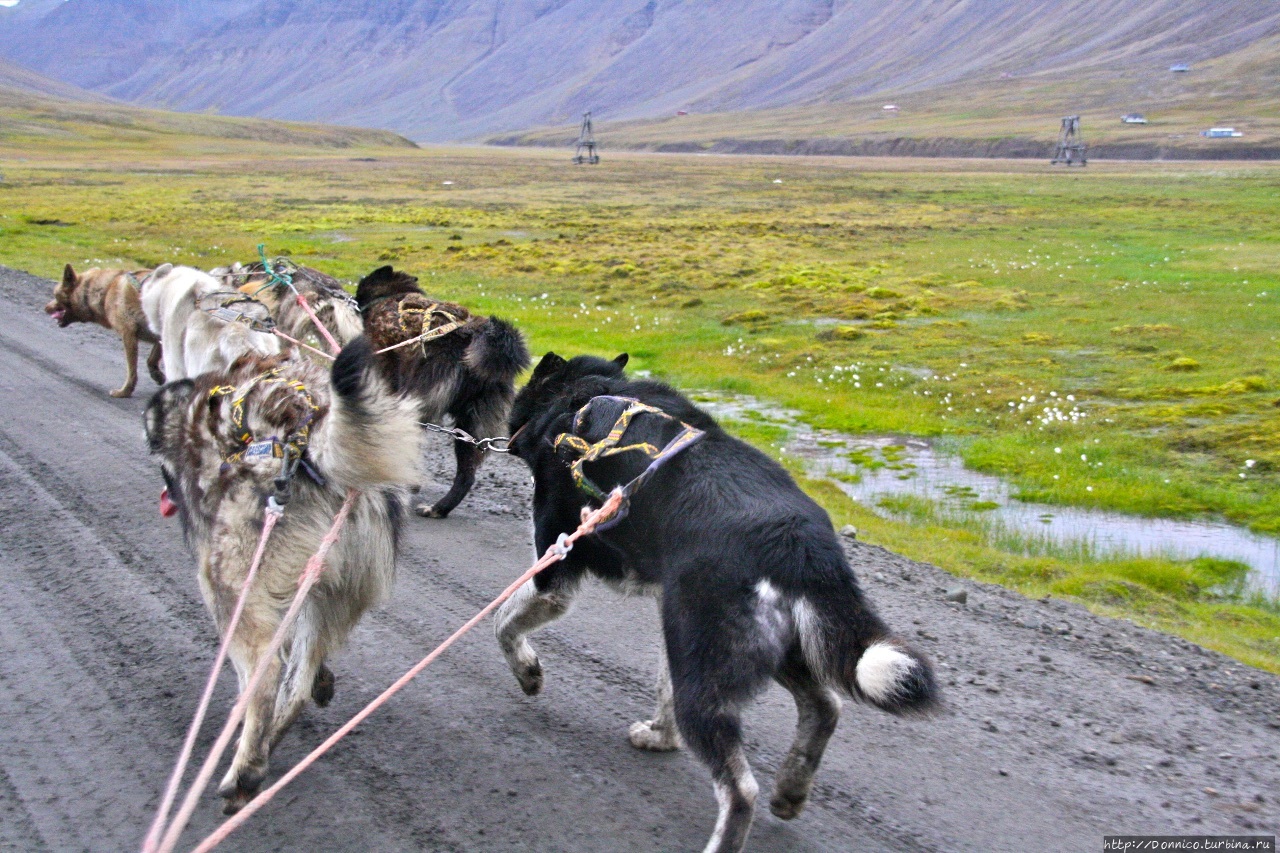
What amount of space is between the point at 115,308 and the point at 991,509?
9133mm

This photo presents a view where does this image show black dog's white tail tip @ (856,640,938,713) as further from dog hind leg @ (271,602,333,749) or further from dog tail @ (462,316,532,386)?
dog tail @ (462,316,532,386)

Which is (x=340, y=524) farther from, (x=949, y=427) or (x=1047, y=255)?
(x=1047, y=255)

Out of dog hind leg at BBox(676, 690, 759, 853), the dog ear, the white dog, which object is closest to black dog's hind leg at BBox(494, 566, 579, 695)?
the dog ear

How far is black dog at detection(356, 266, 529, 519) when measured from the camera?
7.25m

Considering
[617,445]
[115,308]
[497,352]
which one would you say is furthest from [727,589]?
[115,308]

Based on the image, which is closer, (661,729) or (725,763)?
(725,763)

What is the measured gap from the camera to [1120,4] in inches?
6870

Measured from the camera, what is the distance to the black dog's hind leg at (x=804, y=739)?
3605mm

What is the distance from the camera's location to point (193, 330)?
7215 mm

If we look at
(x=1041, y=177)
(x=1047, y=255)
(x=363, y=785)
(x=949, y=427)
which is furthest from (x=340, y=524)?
(x=1041, y=177)

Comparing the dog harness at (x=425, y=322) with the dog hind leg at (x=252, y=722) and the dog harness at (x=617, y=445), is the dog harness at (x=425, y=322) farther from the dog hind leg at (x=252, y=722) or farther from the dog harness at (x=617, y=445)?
the dog hind leg at (x=252, y=722)

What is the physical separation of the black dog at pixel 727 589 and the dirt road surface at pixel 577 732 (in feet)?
1.30

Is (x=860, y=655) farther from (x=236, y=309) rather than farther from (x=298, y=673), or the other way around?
(x=236, y=309)

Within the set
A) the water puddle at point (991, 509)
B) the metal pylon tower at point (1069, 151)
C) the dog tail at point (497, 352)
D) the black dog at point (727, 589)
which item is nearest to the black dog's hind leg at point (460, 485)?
the dog tail at point (497, 352)
